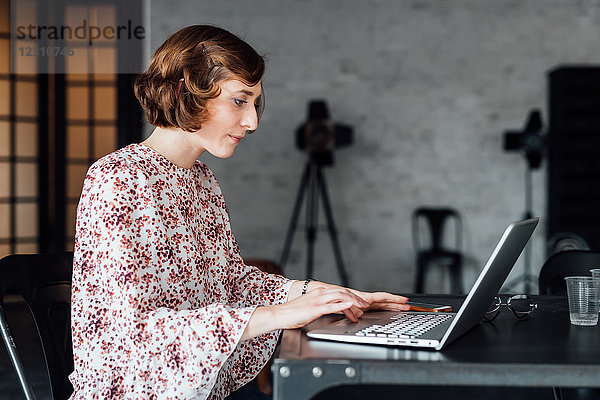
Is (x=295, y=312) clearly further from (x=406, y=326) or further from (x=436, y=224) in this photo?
(x=436, y=224)

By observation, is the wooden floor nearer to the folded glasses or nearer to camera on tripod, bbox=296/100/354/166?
the folded glasses

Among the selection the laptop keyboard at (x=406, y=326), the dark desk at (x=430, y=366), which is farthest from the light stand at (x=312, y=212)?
the dark desk at (x=430, y=366)

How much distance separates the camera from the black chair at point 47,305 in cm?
161

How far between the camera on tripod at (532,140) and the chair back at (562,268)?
4073 millimetres

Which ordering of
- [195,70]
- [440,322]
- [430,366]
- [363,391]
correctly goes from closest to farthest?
[430,366] < [440,322] < [195,70] < [363,391]

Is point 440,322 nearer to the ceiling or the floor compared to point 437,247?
nearer to the ceiling

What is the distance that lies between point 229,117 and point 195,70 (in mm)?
136

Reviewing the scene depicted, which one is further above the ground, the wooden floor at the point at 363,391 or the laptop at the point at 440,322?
the laptop at the point at 440,322

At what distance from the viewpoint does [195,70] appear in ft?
5.12

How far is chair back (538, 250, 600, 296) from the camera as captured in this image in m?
2.18

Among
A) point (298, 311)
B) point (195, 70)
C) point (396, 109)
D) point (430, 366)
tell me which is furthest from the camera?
point (396, 109)

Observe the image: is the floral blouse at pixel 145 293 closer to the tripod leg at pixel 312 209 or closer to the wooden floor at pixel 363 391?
the wooden floor at pixel 363 391

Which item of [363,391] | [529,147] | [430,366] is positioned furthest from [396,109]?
[430,366]

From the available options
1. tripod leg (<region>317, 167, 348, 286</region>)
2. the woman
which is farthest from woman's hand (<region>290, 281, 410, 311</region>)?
tripod leg (<region>317, 167, 348, 286</region>)
